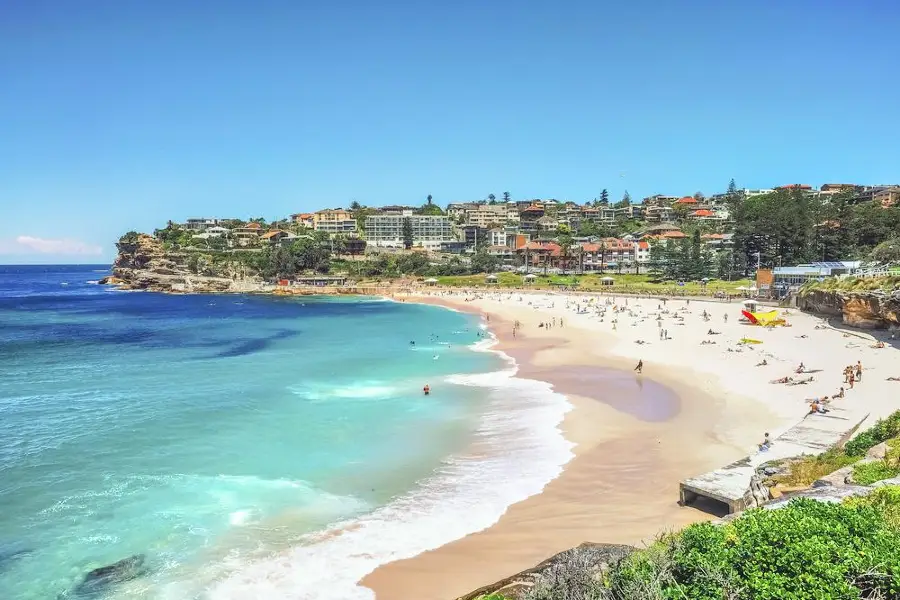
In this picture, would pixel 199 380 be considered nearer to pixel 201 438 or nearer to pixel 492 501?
pixel 201 438

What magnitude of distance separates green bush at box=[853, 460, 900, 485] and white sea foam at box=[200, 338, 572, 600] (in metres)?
7.22

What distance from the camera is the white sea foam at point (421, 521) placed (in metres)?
11.1

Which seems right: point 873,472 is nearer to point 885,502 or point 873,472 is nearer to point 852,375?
point 885,502

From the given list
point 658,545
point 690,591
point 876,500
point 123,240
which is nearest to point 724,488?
point 876,500

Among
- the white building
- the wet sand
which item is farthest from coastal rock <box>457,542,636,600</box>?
the white building

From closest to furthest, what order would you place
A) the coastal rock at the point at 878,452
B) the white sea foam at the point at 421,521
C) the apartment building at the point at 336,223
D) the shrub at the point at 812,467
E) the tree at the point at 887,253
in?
the white sea foam at the point at 421,521 → the coastal rock at the point at 878,452 → the shrub at the point at 812,467 → the tree at the point at 887,253 → the apartment building at the point at 336,223

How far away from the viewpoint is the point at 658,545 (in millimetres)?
7602

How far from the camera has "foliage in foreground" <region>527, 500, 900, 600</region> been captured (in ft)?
20.1

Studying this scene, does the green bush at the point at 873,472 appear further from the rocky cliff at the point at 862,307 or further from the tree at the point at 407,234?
the tree at the point at 407,234

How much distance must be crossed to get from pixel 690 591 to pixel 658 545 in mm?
A: 1107

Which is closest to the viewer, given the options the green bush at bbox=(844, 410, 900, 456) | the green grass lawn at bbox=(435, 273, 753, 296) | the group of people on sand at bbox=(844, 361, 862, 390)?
the green bush at bbox=(844, 410, 900, 456)

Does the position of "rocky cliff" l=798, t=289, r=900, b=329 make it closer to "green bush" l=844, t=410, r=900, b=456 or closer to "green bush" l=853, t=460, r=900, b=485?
"green bush" l=844, t=410, r=900, b=456

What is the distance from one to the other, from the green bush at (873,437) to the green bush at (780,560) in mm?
7461

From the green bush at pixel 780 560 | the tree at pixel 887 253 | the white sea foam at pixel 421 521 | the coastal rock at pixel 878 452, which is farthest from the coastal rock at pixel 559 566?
the tree at pixel 887 253
